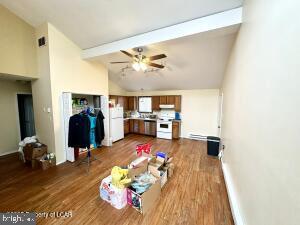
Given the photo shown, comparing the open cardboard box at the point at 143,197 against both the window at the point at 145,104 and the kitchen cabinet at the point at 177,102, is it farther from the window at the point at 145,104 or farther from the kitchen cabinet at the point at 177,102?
the window at the point at 145,104

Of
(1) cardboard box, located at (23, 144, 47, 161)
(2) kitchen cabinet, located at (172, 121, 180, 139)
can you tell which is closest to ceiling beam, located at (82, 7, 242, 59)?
(1) cardboard box, located at (23, 144, 47, 161)

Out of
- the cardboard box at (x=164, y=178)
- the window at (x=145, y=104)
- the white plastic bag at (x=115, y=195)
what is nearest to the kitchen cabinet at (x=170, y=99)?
the window at (x=145, y=104)

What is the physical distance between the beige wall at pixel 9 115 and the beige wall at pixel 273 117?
575cm

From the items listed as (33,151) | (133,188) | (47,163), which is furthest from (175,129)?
(33,151)

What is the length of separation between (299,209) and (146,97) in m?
6.09

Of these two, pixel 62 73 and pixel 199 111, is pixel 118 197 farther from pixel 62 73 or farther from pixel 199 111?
pixel 199 111

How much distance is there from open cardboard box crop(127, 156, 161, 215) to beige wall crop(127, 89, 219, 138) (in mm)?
3854

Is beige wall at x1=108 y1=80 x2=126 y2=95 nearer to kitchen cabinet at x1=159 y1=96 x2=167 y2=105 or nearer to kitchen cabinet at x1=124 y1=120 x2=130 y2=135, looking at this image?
kitchen cabinet at x1=124 y1=120 x2=130 y2=135

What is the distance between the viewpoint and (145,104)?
6605 mm

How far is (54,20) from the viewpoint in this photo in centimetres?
291

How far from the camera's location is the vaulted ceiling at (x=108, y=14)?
2.06 metres

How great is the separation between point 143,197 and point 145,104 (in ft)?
16.4

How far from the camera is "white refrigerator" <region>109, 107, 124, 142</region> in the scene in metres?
A: 4.86

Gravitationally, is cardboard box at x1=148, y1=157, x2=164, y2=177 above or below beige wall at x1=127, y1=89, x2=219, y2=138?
below
